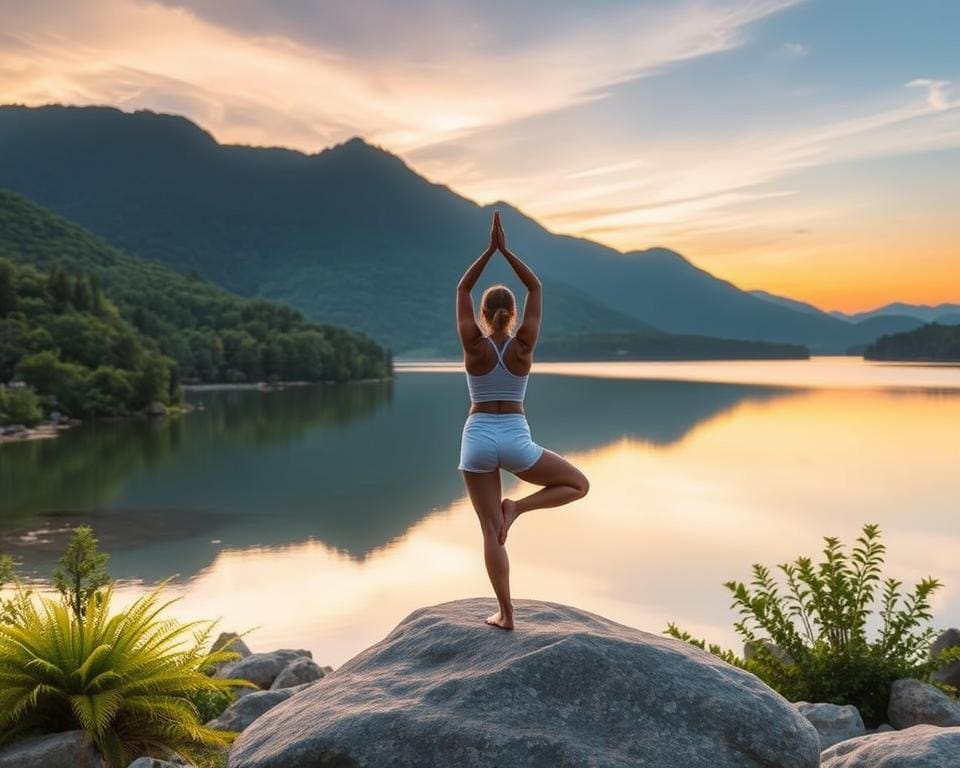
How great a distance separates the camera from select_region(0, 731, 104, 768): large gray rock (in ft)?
27.1

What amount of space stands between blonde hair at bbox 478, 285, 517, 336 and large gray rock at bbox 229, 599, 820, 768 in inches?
99.8

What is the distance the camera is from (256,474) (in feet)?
160

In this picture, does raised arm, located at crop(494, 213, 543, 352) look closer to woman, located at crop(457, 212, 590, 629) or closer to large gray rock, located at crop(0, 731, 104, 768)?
woman, located at crop(457, 212, 590, 629)

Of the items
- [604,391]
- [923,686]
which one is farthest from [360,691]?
[604,391]

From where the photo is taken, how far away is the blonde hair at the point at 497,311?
7723 millimetres

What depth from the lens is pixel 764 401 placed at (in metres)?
103

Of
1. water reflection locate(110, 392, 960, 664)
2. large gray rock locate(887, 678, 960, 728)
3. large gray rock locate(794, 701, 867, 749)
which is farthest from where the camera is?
water reflection locate(110, 392, 960, 664)

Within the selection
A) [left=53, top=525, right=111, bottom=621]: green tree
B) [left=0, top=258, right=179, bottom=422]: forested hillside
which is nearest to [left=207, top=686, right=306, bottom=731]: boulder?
[left=53, top=525, right=111, bottom=621]: green tree

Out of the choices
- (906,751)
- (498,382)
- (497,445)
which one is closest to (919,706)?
(906,751)

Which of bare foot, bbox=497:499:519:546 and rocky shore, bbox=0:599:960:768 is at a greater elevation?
bare foot, bbox=497:499:519:546

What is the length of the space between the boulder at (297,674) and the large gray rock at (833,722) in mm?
6809

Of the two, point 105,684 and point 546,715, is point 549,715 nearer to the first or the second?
point 546,715

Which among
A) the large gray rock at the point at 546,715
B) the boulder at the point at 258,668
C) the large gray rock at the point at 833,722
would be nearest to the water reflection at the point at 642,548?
the boulder at the point at 258,668

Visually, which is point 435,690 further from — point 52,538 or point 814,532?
point 814,532
